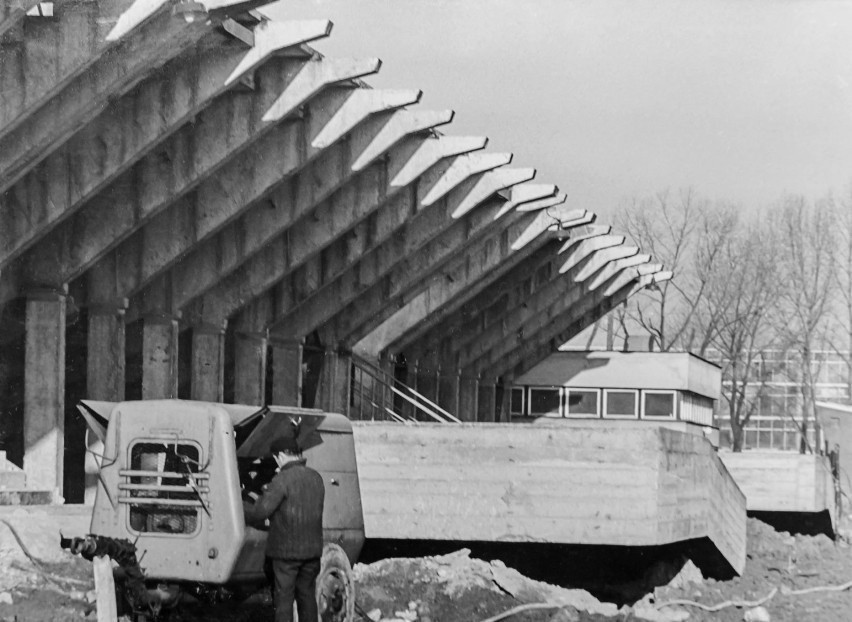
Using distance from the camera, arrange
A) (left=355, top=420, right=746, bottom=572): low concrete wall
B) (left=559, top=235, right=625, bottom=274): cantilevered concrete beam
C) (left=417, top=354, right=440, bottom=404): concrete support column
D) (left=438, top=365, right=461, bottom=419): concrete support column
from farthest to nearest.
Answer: (left=438, top=365, right=461, bottom=419): concrete support column, (left=417, top=354, right=440, bottom=404): concrete support column, (left=559, top=235, right=625, bottom=274): cantilevered concrete beam, (left=355, top=420, right=746, bottom=572): low concrete wall

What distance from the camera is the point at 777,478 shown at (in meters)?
31.7

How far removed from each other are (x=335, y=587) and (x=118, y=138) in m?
11.2

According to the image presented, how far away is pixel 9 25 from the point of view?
17.1m

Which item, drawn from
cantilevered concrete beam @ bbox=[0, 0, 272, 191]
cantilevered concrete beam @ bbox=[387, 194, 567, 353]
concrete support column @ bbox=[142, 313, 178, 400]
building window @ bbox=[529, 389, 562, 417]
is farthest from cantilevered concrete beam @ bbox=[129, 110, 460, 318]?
building window @ bbox=[529, 389, 562, 417]

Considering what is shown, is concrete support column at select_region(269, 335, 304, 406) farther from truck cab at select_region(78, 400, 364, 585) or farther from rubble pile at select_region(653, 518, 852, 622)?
truck cab at select_region(78, 400, 364, 585)

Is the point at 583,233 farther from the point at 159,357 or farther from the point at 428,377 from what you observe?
the point at 159,357

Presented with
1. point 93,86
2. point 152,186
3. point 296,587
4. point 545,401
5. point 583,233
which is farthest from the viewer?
point 545,401

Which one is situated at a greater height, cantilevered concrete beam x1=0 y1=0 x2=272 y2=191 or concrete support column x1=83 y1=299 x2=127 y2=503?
cantilevered concrete beam x1=0 y1=0 x2=272 y2=191

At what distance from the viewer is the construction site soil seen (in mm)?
13047

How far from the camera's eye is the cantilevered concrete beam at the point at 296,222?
86.8ft

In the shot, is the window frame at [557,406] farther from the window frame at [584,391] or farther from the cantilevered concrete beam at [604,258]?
the cantilevered concrete beam at [604,258]

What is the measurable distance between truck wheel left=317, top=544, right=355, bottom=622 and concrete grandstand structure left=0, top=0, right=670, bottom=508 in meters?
8.31

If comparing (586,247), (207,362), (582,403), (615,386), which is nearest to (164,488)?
(207,362)

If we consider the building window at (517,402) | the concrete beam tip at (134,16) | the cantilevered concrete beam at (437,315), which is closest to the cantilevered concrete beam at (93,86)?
the concrete beam tip at (134,16)
